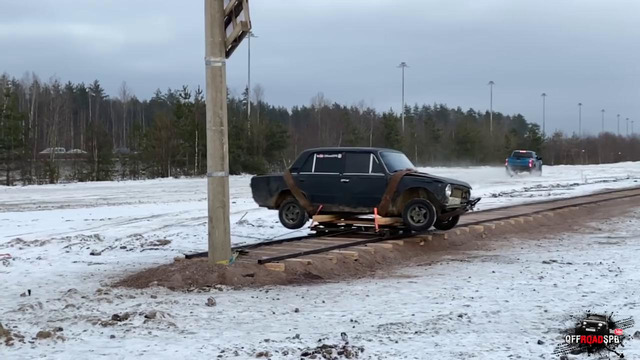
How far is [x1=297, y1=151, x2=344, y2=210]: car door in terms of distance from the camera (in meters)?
12.9

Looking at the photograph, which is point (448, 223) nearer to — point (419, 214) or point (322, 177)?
point (419, 214)

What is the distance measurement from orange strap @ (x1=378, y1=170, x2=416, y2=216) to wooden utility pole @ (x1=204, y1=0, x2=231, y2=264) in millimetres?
4056

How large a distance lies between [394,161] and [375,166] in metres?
0.61

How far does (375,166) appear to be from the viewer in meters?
12.7

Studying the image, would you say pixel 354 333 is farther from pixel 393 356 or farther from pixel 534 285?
pixel 534 285

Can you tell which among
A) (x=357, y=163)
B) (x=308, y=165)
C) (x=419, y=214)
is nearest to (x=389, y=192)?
(x=419, y=214)

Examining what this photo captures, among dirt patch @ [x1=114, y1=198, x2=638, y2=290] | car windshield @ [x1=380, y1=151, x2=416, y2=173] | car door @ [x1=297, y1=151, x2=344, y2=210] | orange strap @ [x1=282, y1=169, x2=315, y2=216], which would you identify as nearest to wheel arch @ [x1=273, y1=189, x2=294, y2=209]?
orange strap @ [x1=282, y1=169, x2=315, y2=216]

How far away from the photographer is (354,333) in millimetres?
6336

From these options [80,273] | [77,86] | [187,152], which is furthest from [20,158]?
[77,86]

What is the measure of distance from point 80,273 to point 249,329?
4.62 metres

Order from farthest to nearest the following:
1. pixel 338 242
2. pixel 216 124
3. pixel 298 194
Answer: pixel 298 194 → pixel 338 242 → pixel 216 124

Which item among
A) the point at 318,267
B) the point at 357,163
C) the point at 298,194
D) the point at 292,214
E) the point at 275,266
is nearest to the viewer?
the point at 275,266

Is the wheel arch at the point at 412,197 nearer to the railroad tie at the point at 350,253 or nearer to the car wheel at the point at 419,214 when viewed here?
the car wheel at the point at 419,214

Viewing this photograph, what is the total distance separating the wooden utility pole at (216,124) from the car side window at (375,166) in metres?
4.06
